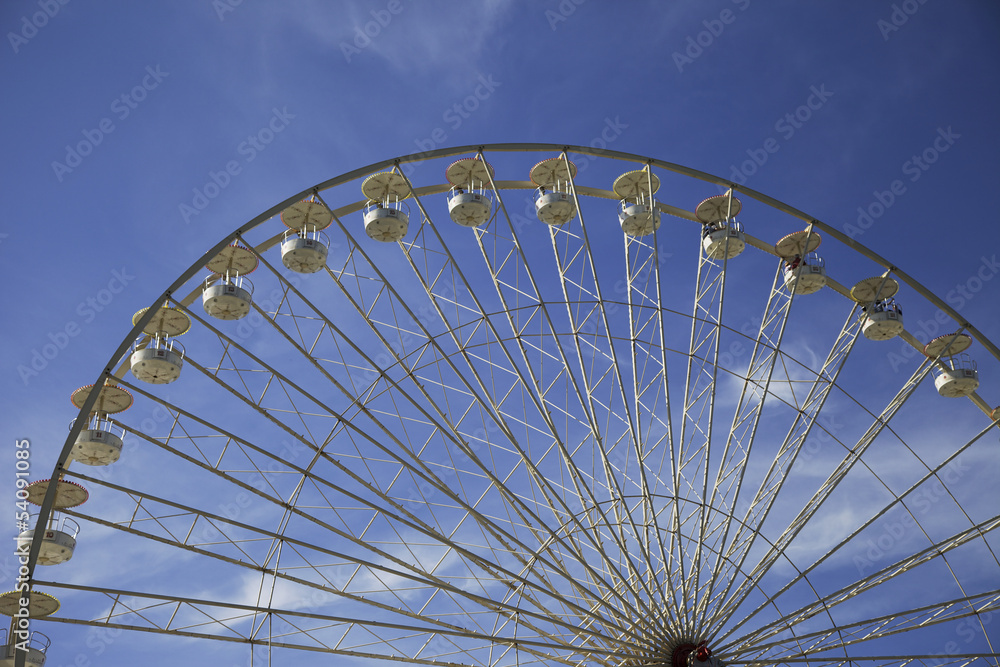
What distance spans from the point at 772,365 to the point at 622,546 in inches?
339

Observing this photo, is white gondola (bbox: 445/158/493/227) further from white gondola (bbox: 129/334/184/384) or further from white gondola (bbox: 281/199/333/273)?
white gondola (bbox: 129/334/184/384)

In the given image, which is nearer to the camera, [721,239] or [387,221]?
[387,221]

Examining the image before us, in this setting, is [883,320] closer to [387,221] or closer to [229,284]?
[387,221]

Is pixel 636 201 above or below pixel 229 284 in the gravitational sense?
above

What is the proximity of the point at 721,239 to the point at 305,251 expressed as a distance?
15.5 metres

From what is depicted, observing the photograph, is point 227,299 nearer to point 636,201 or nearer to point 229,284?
point 229,284

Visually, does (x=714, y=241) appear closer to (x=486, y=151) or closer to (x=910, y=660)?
(x=486, y=151)

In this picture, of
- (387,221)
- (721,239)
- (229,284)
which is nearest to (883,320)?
(721,239)

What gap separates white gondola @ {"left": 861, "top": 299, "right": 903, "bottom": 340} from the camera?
113 ft

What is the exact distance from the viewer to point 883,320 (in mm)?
34344

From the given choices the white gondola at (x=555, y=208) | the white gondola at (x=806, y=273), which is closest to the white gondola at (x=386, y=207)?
the white gondola at (x=555, y=208)

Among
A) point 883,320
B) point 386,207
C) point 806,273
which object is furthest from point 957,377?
point 386,207

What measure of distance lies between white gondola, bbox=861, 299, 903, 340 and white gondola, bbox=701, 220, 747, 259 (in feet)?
18.5

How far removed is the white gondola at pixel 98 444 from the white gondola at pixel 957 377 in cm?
3075
